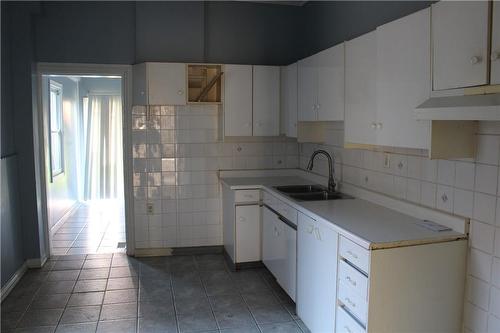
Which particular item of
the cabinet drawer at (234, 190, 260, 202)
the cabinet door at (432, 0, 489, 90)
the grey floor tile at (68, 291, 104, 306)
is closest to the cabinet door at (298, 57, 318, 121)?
the cabinet drawer at (234, 190, 260, 202)

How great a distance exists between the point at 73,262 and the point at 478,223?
12.9 feet

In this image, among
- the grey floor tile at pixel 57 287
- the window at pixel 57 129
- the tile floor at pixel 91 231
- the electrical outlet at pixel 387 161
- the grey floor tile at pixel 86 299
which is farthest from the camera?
the window at pixel 57 129

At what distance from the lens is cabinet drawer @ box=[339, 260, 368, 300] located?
7.39ft

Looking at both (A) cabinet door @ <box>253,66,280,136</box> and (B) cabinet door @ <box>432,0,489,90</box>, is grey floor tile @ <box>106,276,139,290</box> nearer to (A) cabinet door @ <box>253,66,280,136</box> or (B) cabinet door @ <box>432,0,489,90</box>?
(A) cabinet door @ <box>253,66,280,136</box>

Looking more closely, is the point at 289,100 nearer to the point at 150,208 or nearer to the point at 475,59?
the point at 150,208

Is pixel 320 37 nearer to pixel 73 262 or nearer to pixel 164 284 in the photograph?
pixel 164 284

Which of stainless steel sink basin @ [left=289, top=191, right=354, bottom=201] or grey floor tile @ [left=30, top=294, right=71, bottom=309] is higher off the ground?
stainless steel sink basin @ [left=289, top=191, right=354, bottom=201]

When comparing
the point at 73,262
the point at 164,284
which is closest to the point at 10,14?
the point at 73,262

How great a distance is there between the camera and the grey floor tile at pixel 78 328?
3.12 m

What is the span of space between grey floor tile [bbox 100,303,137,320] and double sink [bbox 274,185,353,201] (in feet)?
5.17

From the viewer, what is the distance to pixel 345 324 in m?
2.47

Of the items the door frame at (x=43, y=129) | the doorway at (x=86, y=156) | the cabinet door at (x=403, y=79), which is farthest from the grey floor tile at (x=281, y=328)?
the doorway at (x=86, y=156)

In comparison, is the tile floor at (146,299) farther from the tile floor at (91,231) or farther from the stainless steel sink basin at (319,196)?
the stainless steel sink basin at (319,196)

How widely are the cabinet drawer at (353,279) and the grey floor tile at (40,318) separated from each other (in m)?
2.21
